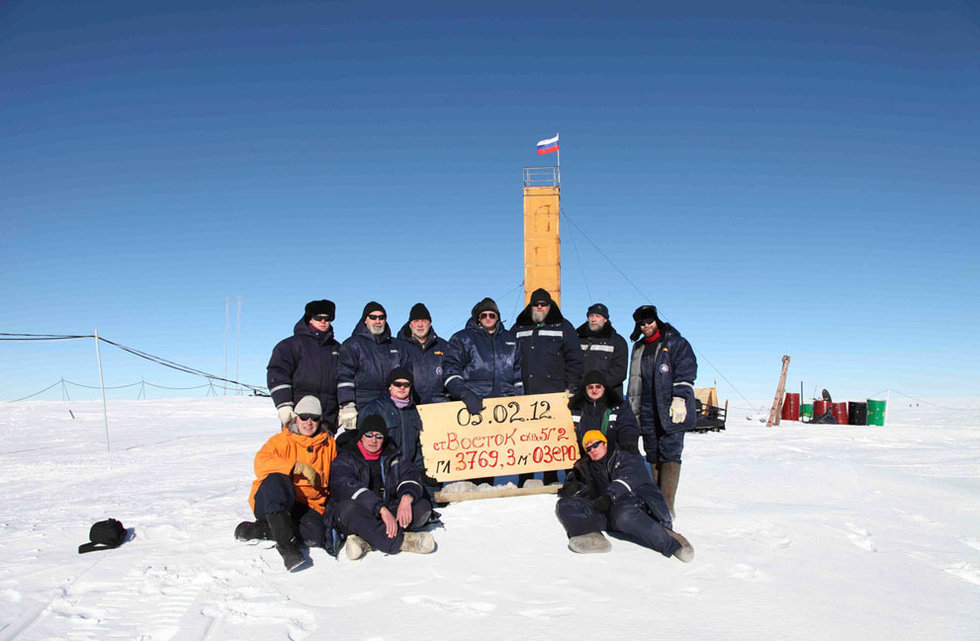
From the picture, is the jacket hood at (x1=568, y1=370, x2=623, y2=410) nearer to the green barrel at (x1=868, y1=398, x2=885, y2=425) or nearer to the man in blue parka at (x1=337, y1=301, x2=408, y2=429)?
the man in blue parka at (x1=337, y1=301, x2=408, y2=429)

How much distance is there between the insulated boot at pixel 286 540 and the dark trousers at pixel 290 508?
60mm

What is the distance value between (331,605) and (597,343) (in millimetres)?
3694

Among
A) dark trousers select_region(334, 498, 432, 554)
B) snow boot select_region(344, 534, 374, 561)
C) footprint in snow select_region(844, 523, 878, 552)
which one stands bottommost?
footprint in snow select_region(844, 523, 878, 552)

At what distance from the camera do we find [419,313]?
18.5 feet

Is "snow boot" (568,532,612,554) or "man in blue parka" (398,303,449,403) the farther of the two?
"man in blue parka" (398,303,449,403)

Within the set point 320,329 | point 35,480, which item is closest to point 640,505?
point 320,329

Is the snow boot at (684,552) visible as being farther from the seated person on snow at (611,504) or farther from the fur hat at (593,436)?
the fur hat at (593,436)

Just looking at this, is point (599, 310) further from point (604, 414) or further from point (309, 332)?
point (309, 332)

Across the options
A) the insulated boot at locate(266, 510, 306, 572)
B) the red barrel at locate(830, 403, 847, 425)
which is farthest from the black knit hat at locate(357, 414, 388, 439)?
the red barrel at locate(830, 403, 847, 425)

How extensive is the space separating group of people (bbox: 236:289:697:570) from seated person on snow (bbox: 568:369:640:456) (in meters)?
0.01

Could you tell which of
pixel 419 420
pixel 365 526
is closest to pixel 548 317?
pixel 419 420

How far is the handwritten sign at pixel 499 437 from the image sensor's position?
17.2ft

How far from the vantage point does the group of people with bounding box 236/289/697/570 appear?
4047 millimetres

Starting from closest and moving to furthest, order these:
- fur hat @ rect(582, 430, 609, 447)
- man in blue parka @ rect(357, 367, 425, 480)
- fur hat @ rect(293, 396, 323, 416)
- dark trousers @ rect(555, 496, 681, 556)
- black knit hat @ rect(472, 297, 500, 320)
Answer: dark trousers @ rect(555, 496, 681, 556)
fur hat @ rect(293, 396, 323, 416)
fur hat @ rect(582, 430, 609, 447)
man in blue parka @ rect(357, 367, 425, 480)
black knit hat @ rect(472, 297, 500, 320)
